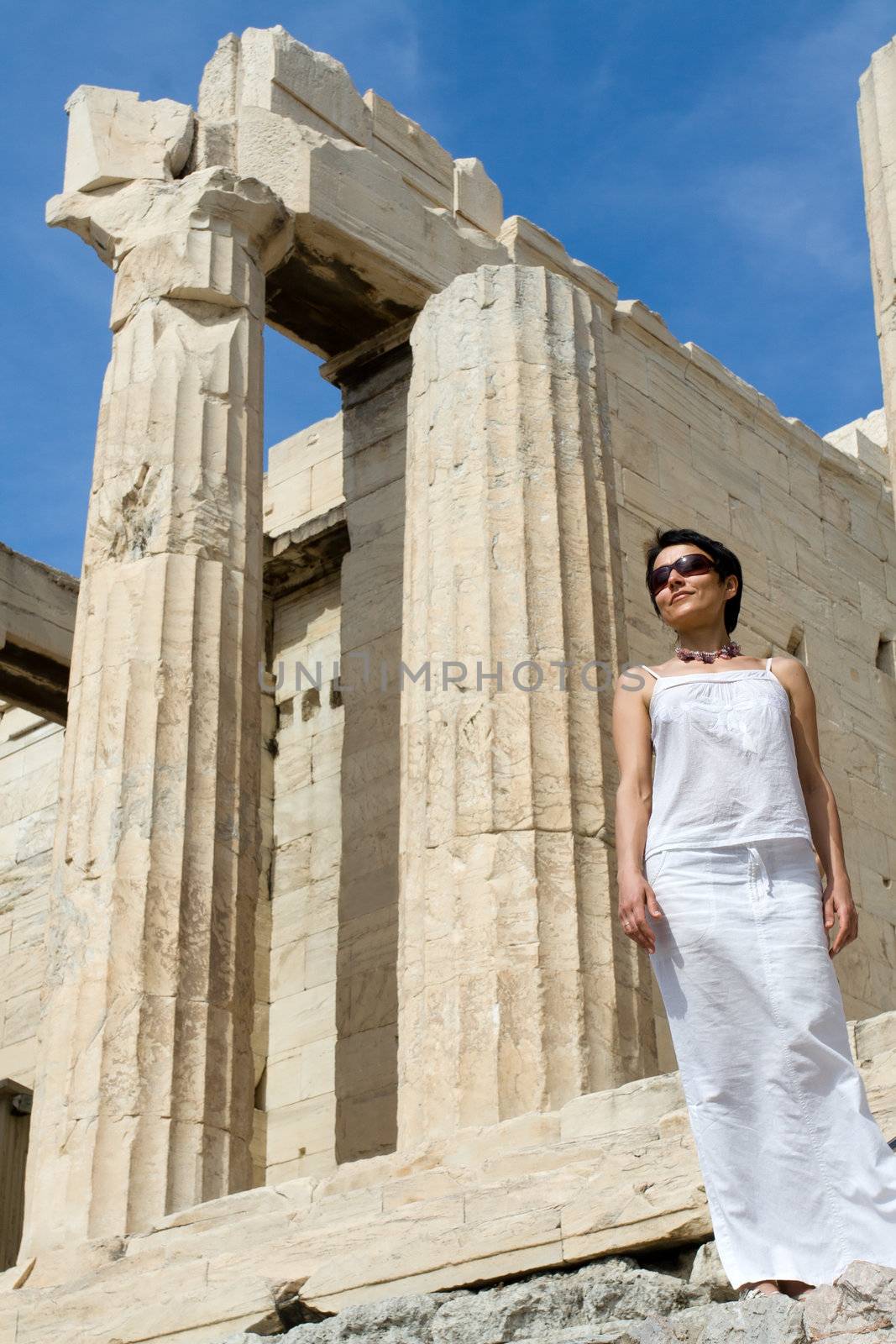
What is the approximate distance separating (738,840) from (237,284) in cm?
824

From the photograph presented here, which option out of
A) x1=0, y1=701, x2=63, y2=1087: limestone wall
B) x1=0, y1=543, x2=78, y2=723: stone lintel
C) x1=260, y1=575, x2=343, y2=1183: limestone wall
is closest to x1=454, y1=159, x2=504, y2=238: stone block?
x1=260, y1=575, x2=343, y2=1183: limestone wall

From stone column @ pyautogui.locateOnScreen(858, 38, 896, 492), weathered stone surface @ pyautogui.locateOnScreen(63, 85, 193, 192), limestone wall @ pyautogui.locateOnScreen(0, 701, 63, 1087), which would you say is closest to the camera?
stone column @ pyautogui.locateOnScreen(858, 38, 896, 492)

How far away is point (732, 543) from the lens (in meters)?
17.3

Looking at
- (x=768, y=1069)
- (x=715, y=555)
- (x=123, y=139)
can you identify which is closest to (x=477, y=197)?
(x=123, y=139)

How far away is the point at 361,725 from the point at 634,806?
365 inches

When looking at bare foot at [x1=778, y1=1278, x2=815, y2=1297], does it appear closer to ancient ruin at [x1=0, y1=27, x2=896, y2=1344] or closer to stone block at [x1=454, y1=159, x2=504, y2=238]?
ancient ruin at [x1=0, y1=27, x2=896, y2=1344]

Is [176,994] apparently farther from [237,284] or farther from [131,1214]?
[237,284]

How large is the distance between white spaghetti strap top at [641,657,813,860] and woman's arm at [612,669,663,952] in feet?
0.11

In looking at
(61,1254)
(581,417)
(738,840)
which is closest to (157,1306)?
(61,1254)

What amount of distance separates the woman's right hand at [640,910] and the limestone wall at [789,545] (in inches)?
371

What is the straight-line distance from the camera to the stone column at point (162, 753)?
34.4 feet

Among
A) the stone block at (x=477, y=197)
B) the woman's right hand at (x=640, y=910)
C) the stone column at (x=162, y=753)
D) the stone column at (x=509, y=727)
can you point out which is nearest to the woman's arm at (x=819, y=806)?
the woman's right hand at (x=640, y=910)

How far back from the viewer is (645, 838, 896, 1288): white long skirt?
574 centimetres

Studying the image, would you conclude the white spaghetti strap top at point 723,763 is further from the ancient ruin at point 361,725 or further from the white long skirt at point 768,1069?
the ancient ruin at point 361,725
